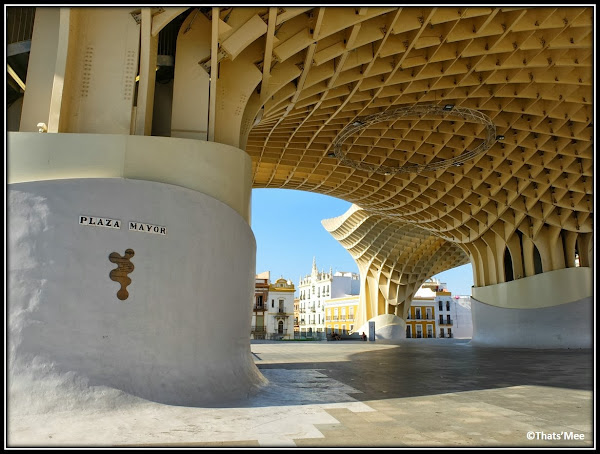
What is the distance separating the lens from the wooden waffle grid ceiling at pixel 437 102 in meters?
15.2

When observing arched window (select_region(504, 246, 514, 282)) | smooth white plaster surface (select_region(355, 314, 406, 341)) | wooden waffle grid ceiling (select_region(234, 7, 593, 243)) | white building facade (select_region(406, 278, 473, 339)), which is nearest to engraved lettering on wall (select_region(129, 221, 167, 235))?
wooden waffle grid ceiling (select_region(234, 7, 593, 243))

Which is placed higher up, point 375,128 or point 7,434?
point 375,128

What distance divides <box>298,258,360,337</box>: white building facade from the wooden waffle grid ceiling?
60.1 metres

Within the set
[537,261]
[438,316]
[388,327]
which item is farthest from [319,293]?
[537,261]

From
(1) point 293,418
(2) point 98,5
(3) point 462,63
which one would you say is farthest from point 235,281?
(3) point 462,63

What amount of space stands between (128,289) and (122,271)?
1.28ft

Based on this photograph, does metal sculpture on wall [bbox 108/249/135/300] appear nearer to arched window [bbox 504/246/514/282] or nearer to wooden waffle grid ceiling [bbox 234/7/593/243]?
wooden waffle grid ceiling [bbox 234/7/593/243]

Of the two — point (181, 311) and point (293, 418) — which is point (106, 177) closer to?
point (181, 311)

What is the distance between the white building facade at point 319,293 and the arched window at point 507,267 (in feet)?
185

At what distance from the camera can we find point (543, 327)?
31.1 metres

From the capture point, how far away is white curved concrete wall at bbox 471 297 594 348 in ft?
98.4

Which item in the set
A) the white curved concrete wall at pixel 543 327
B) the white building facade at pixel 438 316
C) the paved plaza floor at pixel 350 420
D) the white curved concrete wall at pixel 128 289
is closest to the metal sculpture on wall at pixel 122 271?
the white curved concrete wall at pixel 128 289

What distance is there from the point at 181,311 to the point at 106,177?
335 cm

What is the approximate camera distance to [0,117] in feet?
28.9
